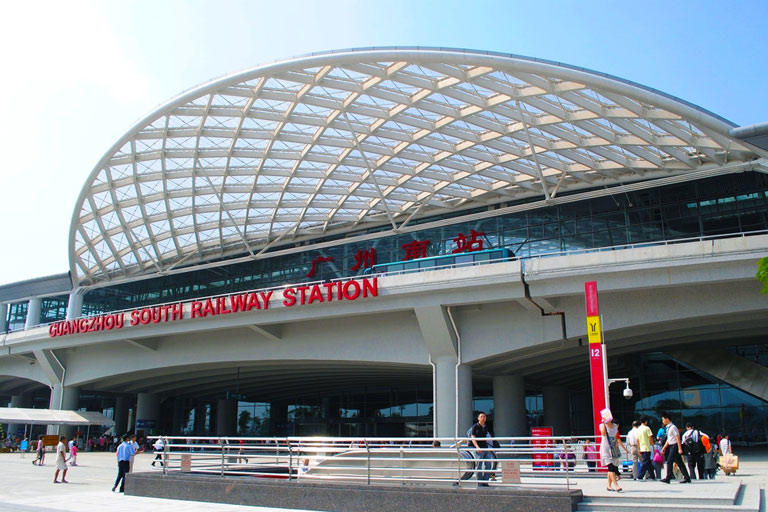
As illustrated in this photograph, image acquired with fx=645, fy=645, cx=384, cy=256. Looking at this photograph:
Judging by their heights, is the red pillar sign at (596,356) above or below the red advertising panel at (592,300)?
below

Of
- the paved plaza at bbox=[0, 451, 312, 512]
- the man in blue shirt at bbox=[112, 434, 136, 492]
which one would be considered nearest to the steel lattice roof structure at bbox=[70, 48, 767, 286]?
the man in blue shirt at bbox=[112, 434, 136, 492]

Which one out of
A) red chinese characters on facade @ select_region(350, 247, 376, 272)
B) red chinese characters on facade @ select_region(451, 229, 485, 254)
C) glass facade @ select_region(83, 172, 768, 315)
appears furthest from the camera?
red chinese characters on facade @ select_region(350, 247, 376, 272)

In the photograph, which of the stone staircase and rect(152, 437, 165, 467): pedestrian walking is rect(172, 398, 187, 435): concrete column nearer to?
rect(152, 437, 165, 467): pedestrian walking

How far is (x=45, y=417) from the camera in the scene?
148ft

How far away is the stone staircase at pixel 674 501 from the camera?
12.8m

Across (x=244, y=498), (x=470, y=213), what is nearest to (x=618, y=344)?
(x=470, y=213)

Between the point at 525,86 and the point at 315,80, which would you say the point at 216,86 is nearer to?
the point at 315,80

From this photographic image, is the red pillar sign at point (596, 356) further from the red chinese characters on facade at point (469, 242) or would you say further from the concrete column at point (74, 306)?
the concrete column at point (74, 306)

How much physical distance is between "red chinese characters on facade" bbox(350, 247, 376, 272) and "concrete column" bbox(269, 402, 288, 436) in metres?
22.5

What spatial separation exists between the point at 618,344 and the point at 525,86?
1445 cm

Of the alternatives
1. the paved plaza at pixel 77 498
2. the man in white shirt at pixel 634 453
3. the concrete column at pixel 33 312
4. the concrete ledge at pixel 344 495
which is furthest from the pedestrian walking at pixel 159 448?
the concrete column at pixel 33 312

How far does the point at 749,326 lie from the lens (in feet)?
102

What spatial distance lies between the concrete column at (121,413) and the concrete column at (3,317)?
52.9 feet

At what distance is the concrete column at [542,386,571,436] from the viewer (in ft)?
158
